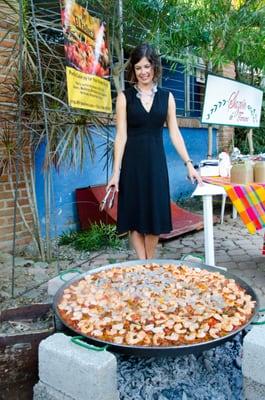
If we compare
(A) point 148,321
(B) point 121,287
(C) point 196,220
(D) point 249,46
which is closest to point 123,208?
(B) point 121,287

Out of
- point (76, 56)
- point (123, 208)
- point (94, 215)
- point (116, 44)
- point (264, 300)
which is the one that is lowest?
point (264, 300)

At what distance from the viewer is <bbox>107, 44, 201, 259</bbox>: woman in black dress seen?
2754mm

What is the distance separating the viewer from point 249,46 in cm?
475

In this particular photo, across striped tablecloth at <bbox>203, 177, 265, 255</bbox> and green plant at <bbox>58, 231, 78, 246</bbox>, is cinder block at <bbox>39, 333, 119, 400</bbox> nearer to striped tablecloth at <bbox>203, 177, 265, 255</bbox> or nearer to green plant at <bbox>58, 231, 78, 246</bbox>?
striped tablecloth at <bbox>203, 177, 265, 255</bbox>

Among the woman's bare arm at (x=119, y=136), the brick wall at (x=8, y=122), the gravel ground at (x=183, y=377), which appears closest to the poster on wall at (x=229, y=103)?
the woman's bare arm at (x=119, y=136)

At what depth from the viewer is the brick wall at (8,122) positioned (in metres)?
3.66

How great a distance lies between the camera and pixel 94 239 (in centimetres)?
443

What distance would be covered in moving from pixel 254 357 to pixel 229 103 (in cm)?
311

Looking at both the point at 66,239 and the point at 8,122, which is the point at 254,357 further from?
the point at 66,239

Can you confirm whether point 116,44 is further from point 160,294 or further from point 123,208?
point 160,294

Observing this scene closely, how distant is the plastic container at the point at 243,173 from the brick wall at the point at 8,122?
6.34 ft

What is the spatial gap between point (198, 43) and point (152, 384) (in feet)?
12.9

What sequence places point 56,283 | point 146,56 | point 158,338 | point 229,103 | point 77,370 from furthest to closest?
point 229,103
point 146,56
point 56,283
point 158,338
point 77,370

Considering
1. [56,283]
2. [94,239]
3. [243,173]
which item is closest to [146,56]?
[243,173]
